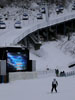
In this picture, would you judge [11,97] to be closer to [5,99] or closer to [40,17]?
[5,99]

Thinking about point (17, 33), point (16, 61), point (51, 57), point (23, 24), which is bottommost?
point (51, 57)

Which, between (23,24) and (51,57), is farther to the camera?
(23,24)

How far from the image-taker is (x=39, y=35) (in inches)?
3061

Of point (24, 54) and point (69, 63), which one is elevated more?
point (24, 54)

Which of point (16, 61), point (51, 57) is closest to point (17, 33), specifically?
point (51, 57)

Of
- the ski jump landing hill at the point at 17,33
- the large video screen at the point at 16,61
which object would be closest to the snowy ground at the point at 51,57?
the ski jump landing hill at the point at 17,33

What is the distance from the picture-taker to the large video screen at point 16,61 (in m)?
48.1

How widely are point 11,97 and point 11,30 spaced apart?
157ft

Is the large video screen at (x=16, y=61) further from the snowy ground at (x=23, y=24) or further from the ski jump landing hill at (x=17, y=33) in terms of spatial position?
the snowy ground at (x=23, y=24)

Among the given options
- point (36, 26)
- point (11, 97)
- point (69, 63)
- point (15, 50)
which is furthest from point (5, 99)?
point (36, 26)

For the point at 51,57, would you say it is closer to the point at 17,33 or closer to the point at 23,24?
the point at 17,33

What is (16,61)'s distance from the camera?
161 feet

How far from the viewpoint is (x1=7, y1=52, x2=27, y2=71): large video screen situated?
48.1 m

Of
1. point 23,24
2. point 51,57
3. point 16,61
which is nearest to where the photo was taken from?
point 16,61
